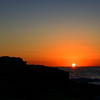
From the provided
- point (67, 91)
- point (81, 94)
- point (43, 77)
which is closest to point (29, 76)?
point (43, 77)

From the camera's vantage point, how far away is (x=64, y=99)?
17.4m

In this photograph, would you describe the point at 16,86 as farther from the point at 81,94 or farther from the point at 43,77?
the point at 81,94

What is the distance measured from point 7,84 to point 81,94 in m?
8.89

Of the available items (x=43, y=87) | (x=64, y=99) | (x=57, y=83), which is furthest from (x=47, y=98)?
(x=57, y=83)

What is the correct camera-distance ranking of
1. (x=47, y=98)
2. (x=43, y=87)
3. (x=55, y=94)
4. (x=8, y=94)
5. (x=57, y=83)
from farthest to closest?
1. (x=57, y=83)
2. (x=43, y=87)
3. (x=55, y=94)
4. (x=47, y=98)
5. (x=8, y=94)

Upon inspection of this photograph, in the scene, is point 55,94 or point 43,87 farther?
point 43,87

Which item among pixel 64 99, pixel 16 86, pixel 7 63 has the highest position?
pixel 7 63

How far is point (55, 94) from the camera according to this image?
18797 mm

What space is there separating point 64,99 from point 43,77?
4.69 metres

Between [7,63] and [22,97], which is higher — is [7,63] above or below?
above

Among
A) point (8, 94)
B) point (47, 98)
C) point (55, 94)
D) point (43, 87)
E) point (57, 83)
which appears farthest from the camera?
point (57, 83)

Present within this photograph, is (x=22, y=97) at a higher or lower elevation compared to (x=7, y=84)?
lower

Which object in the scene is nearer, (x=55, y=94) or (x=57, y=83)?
(x=55, y=94)

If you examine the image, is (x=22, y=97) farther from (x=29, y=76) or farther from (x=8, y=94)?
(x=29, y=76)
